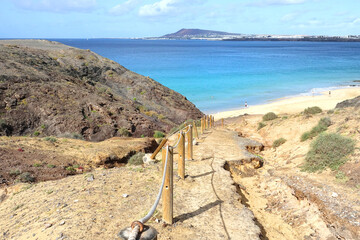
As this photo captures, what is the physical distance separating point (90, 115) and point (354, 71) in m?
78.3

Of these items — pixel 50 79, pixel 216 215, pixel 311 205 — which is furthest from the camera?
pixel 50 79

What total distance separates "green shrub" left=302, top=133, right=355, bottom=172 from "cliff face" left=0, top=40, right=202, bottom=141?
13.3 metres

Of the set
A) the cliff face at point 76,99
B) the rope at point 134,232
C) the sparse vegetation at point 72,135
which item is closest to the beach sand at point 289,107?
the cliff face at point 76,99

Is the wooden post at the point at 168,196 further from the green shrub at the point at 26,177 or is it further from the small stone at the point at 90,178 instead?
the green shrub at the point at 26,177

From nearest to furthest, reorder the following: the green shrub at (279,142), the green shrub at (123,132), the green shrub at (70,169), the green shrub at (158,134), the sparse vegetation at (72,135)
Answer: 1. the green shrub at (70,169)
2. the green shrub at (279,142)
3. the sparse vegetation at (72,135)
4. the green shrub at (123,132)
5. the green shrub at (158,134)

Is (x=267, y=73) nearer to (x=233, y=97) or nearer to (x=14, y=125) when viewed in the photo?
(x=233, y=97)

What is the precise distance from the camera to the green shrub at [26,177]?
32.3ft

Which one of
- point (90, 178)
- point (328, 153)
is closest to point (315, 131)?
point (328, 153)

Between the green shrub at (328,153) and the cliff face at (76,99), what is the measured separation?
43.6ft

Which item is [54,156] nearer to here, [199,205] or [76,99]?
[199,205]

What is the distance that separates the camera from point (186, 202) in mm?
6844

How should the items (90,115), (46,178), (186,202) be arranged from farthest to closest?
(90,115) → (46,178) → (186,202)

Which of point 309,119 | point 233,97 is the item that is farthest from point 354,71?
point 309,119

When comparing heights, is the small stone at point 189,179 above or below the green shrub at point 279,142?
above
